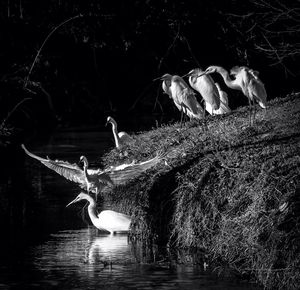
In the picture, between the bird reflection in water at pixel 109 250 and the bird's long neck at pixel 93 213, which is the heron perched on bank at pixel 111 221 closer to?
the bird's long neck at pixel 93 213

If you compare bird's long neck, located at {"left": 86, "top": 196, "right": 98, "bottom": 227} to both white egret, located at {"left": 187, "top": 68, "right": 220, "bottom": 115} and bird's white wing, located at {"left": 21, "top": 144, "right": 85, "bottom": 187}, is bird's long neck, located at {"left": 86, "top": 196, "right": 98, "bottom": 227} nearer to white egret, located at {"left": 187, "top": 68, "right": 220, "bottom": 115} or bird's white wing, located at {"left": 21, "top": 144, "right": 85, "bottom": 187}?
bird's white wing, located at {"left": 21, "top": 144, "right": 85, "bottom": 187}

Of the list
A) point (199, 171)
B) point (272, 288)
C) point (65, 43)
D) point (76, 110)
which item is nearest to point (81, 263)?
point (199, 171)

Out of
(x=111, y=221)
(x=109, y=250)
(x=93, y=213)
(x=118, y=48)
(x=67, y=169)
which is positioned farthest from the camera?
(x=118, y=48)

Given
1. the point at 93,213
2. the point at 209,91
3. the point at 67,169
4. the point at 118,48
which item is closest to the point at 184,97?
the point at 209,91

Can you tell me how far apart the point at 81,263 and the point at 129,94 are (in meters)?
Result: 14.4

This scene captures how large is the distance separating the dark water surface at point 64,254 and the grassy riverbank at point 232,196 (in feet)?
1.26

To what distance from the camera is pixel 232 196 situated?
11.4 m

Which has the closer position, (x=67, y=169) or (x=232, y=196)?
(x=232, y=196)

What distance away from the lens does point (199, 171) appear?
12.5 metres

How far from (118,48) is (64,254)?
10.9m

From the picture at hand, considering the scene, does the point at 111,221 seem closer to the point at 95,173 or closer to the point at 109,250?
the point at 109,250

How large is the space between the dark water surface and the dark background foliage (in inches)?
79.6

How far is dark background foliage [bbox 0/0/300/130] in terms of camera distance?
781 inches

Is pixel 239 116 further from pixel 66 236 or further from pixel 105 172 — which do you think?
pixel 66 236
